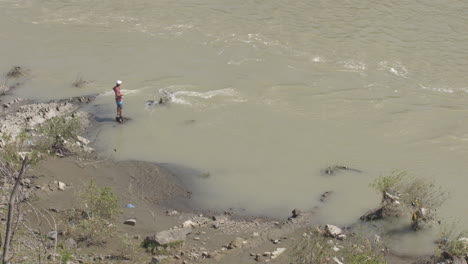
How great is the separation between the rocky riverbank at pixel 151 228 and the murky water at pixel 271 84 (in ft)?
1.89

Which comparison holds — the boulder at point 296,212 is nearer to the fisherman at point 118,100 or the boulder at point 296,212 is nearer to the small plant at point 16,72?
the fisherman at point 118,100

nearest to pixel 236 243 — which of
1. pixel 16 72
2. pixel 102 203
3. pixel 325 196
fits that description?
pixel 102 203

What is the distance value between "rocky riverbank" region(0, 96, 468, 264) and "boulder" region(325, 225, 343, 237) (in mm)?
17

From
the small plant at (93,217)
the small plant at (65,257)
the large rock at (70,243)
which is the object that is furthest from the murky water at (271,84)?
the small plant at (65,257)

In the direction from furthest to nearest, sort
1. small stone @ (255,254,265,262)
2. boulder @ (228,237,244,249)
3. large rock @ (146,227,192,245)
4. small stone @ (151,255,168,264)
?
boulder @ (228,237,244,249) < small stone @ (255,254,265,262) < large rock @ (146,227,192,245) < small stone @ (151,255,168,264)

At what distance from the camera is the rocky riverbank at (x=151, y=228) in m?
7.60

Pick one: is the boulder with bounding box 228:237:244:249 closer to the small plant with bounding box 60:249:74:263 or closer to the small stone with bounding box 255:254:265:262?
the small stone with bounding box 255:254:265:262

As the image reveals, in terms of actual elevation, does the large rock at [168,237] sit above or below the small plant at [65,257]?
below

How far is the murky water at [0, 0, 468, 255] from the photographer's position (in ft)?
35.5

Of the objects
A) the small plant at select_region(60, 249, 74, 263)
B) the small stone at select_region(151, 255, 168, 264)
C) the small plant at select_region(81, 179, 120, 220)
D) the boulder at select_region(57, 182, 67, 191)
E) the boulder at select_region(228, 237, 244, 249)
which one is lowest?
the boulder at select_region(228, 237, 244, 249)

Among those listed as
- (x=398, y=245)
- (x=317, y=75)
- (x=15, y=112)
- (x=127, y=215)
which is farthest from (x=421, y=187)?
(x=15, y=112)

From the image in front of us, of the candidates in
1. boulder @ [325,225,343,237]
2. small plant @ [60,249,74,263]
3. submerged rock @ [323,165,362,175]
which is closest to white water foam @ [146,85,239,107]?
submerged rock @ [323,165,362,175]

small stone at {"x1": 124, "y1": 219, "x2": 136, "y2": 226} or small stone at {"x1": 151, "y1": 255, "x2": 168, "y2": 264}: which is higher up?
small stone at {"x1": 151, "y1": 255, "x2": 168, "y2": 264}

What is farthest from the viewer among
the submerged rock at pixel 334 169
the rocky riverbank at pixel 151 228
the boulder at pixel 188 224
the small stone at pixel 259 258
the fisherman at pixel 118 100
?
the fisherman at pixel 118 100
